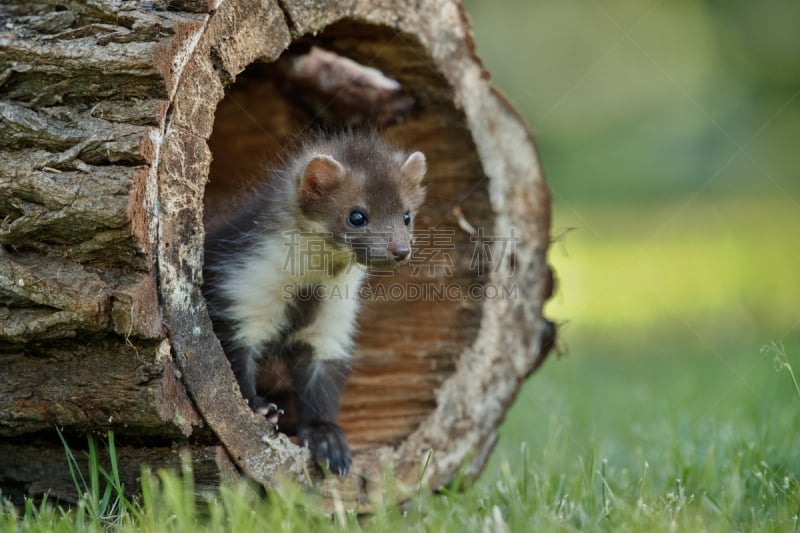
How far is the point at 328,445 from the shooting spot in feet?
13.7

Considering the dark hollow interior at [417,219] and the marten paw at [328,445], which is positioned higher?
the dark hollow interior at [417,219]

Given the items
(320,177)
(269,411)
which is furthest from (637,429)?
(320,177)

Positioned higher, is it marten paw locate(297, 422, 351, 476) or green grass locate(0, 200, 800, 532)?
green grass locate(0, 200, 800, 532)

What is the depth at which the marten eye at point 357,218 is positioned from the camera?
14.8 feet

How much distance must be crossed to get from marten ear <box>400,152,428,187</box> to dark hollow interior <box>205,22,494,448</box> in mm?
360

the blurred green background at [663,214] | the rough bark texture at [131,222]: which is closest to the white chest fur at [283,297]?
the rough bark texture at [131,222]

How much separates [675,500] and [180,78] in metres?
2.50

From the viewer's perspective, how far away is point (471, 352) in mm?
4840

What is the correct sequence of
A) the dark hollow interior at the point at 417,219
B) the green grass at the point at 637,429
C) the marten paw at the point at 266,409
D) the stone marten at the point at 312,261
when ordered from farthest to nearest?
the dark hollow interior at the point at 417,219, the stone marten at the point at 312,261, the marten paw at the point at 266,409, the green grass at the point at 637,429

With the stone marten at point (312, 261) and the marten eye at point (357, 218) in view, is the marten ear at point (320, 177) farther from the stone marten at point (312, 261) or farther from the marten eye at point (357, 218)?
the marten eye at point (357, 218)

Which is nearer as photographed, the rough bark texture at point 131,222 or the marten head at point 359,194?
the rough bark texture at point 131,222

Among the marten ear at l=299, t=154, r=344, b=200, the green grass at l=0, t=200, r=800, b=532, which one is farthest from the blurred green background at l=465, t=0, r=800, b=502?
the marten ear at l=299, t=154, r=344, b=200

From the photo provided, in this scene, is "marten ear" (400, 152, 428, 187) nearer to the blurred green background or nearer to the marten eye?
the marten eye

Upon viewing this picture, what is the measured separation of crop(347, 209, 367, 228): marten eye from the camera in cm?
452
